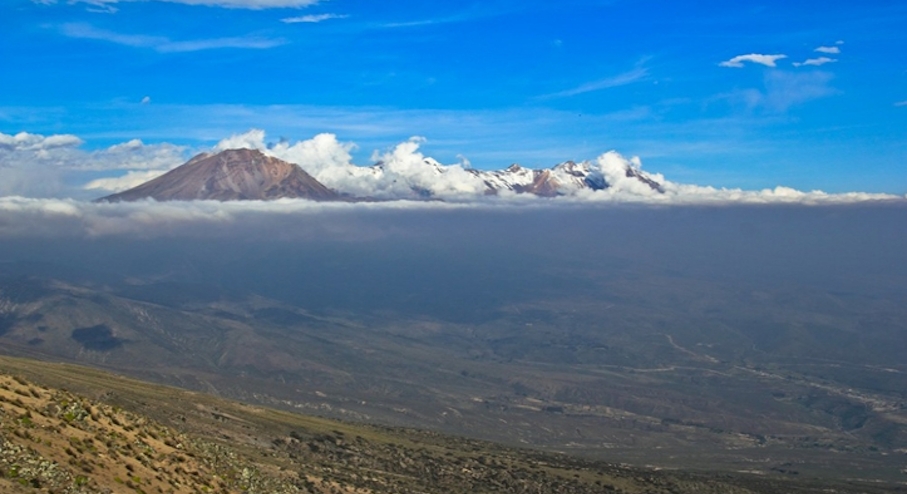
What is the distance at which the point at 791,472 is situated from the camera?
19638cm

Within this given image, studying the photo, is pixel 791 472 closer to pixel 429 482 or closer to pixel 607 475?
pixel 607 475

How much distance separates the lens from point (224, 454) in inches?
2440

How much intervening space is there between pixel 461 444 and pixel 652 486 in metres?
23.4

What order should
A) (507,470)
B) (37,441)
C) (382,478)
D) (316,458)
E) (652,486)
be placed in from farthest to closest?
(652,486) → (507,470) → (316,458) → (382,478) → (37,441)

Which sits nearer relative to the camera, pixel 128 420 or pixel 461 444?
pixel 128 420

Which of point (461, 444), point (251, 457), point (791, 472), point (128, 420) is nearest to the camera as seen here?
point (128, 420)

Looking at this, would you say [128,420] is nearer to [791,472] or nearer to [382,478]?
[382,478]

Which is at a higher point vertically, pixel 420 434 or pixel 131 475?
pixel 131 475

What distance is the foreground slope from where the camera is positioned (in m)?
37.7

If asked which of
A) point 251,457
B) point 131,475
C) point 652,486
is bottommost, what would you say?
point 652,486

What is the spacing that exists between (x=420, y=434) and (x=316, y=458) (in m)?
34.4

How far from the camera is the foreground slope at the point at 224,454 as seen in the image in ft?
124

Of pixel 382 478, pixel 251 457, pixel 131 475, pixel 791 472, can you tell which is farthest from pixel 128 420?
pixel 791 472

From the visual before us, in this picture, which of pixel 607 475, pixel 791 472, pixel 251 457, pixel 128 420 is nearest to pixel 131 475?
pixel 128 420
